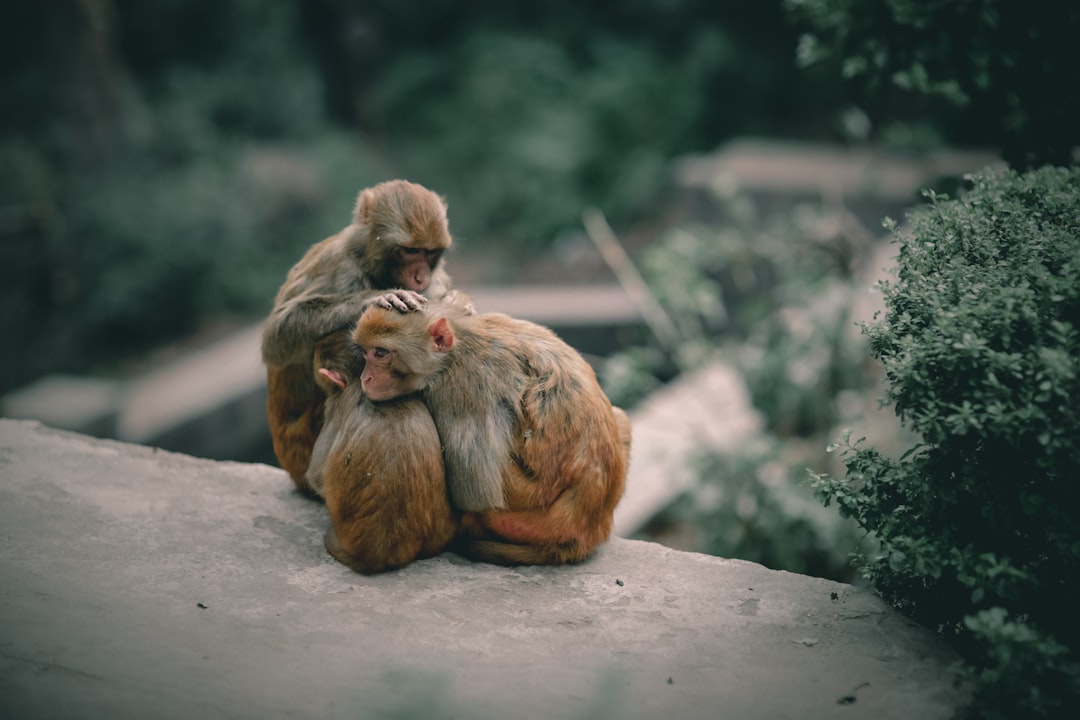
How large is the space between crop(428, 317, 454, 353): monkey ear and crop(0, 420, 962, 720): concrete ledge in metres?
0.74

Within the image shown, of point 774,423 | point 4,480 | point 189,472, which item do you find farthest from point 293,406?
point 774,423

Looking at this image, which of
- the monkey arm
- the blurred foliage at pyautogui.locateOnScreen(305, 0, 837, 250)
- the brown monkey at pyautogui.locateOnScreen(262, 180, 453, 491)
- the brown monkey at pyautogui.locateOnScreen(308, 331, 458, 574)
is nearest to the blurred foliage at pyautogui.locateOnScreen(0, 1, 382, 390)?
the blurred foliage at pyautogui.locateOnScreen(305, 0, 837, 250)

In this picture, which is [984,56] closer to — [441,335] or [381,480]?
[441,335]

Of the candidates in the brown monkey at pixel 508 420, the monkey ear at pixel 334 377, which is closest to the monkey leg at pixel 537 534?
the brown monkey at pixel 508 420

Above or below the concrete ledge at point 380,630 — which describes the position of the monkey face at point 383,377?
above

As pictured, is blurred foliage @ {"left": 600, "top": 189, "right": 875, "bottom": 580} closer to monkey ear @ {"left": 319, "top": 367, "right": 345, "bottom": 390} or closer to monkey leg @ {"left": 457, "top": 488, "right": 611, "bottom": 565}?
monkey leg @ {"left": 457, "top": 488, "right": 611, "bottom": 565}

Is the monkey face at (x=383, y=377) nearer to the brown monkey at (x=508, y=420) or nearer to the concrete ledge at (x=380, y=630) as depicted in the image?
the brown monkey at (x=508, y=420)

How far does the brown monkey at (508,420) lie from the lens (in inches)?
121

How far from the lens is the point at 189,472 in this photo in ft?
12.6

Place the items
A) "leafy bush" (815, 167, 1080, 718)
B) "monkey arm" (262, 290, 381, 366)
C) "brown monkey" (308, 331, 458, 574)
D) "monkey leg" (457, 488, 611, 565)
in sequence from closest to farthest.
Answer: "leafy bush" (815, 167, 1080, 718), "brown monkey" (308, 331, 458, 574), "monkey leg" (457, 488, 611, 565), "monkey arm" (262, 290, 381, 366)

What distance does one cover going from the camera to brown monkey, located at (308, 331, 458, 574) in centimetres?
303

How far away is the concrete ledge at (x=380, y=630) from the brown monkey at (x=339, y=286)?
0.37 metres

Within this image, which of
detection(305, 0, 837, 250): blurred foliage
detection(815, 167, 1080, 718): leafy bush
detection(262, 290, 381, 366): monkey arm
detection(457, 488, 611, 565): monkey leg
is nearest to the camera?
detection(815, 167, 1080, 718): leafy bush

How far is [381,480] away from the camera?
3020mm
